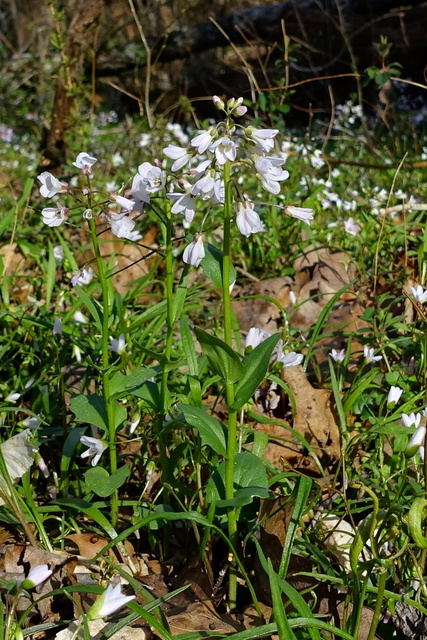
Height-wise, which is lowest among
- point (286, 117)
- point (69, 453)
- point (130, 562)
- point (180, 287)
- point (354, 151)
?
point (286, 117)

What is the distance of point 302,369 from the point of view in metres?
2.43

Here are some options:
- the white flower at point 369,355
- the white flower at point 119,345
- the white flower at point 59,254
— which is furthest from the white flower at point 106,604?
the white flower at point 59,254

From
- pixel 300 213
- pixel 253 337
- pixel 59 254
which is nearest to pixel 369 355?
pixel 253 337

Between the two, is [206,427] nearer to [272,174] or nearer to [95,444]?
[95,444]

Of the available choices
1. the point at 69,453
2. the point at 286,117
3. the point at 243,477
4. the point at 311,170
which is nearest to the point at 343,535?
the point at 243,477

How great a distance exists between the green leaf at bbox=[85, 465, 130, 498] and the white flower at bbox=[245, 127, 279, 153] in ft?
2.80

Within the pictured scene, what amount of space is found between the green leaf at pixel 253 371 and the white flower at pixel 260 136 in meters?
0.38

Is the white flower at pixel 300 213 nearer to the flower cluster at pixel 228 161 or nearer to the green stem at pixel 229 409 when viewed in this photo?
the flower cluster at pixel 228 161

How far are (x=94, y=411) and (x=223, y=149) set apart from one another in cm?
79

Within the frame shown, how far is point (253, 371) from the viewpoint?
1.50 meters

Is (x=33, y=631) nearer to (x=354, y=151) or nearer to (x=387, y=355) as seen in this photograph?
(x=387, y=355)

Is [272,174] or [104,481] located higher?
[272,174]

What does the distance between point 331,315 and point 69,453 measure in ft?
4.62

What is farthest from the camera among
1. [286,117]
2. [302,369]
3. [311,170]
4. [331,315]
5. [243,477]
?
[286,117]
